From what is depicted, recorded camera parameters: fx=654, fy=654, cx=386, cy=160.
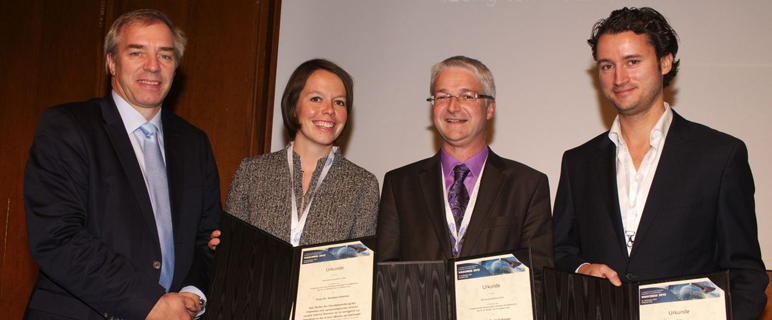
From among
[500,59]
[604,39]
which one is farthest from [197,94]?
[604,39]

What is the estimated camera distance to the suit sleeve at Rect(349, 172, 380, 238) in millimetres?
2865

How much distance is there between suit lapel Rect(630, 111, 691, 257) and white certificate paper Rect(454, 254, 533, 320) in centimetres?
61

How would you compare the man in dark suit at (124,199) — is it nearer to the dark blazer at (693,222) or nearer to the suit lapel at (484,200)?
the suit lapel at (484,200)

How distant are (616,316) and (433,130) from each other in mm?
2194

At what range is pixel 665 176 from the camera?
8.53 ft

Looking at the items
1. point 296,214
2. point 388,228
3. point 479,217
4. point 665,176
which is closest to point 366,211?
point 388,228

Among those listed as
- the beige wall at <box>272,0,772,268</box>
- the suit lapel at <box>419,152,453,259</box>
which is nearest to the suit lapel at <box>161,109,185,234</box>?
the suit lapel at <box>419,152,453,259</box>

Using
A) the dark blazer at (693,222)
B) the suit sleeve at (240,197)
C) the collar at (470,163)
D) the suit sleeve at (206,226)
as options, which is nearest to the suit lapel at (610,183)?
the dark blazer at (693,222)

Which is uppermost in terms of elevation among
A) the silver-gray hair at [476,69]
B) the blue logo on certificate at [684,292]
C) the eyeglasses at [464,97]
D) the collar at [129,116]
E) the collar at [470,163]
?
the silver-gray hair at [476,69]

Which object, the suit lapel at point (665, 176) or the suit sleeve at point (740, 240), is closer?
the suit sleeve at point (740, 240)

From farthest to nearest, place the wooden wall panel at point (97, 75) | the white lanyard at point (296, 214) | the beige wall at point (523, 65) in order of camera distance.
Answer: the wooden wall panel at point (97, 75) → the beige wall at point (523, 65) → the white lanyard at point (296, 214)

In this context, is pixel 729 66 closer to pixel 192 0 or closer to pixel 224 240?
pixel 224 240

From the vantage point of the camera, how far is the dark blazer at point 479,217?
2.65 metres

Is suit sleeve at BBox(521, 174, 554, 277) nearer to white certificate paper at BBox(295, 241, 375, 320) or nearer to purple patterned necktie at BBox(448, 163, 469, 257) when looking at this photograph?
purple patterned necktie at BBox(448, 163, 469, 257)
